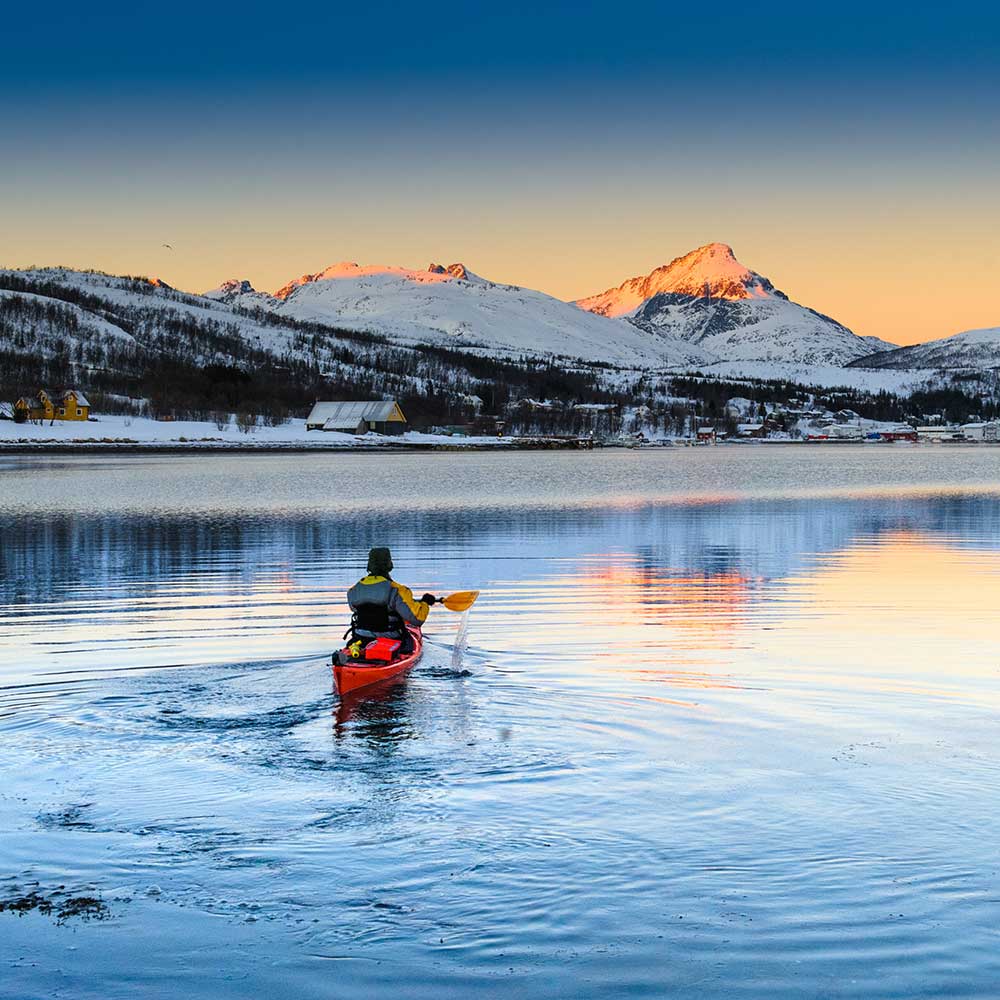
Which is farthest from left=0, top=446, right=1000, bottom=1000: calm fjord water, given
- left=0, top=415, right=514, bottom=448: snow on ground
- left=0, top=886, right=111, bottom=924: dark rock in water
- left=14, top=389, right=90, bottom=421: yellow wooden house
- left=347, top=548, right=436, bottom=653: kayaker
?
left=14, top=389, right=90, bottom=421: yellow wooden house

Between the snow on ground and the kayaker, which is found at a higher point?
the snow on ground

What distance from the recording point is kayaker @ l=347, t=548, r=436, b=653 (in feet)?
61.9

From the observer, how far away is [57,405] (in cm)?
19338

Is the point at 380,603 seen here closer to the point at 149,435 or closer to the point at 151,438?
Result: the point at 151,438

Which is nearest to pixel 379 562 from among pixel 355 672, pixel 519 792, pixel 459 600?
pixel 355 672

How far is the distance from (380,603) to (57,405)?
187 meters

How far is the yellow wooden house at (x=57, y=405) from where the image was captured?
623ft

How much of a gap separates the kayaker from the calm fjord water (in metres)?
0.89

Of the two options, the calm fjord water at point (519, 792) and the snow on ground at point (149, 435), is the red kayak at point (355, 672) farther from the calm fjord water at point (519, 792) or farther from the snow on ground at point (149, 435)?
the snow on ground at point (149, 435)

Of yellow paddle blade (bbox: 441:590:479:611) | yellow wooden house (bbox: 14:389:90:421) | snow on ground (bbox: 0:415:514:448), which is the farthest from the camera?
yellow wooden house (bbox: 14:389:90:421)

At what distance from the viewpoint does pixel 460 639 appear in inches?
877

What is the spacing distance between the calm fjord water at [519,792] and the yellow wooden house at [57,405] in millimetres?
168021

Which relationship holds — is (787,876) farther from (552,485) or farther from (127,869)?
(552,485)

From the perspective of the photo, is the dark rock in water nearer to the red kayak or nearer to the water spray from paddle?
the red kayak
